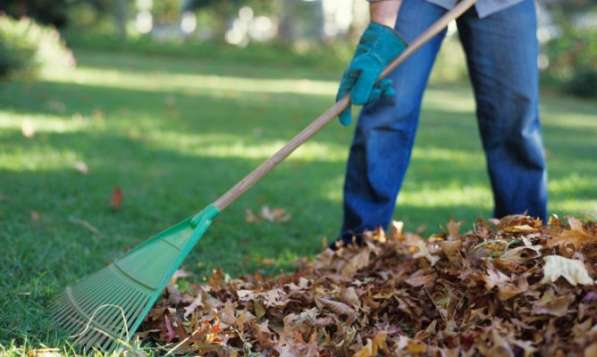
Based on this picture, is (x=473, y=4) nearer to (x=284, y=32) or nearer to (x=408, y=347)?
(x=408, y=347)

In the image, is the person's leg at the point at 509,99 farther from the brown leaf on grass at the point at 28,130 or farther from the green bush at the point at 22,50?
the green bush at the point at 22,50

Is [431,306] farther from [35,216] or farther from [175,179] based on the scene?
[175,179]

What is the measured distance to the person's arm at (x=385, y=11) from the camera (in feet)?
8.48

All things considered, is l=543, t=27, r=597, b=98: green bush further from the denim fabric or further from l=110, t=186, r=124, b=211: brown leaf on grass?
l=110, t=186, r=124, b=211: brown leaf on grass

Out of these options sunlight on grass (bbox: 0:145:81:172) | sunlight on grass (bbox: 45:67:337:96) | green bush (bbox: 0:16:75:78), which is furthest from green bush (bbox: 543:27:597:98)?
sunlight on grass (bbox: 0:145:81:172)

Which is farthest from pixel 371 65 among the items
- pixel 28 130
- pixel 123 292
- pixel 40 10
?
pixel 40 10

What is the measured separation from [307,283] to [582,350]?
3.42ft

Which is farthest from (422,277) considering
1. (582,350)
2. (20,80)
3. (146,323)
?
(20,80)

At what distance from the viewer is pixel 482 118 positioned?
9.52 feet

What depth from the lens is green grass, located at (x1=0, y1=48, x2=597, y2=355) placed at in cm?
278

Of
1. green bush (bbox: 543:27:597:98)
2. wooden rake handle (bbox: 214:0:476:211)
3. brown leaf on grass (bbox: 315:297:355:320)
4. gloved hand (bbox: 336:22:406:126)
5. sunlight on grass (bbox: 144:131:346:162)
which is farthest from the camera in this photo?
green bush (bbox: 543:27:597:98)

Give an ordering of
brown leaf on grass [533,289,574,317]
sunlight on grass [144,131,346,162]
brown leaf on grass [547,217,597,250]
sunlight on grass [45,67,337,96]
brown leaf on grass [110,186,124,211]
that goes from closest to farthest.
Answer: brown leaf on grass [533,289,574,317], brown leaf on grass [547,217,597,250], brown leaf on grass [110,186,124,211], sunlight on grass [144,131,346,162], sunlight on grass [45,67,337,96]

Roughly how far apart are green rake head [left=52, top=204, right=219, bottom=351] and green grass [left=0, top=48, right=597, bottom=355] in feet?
0.27

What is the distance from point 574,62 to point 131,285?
1563cm
